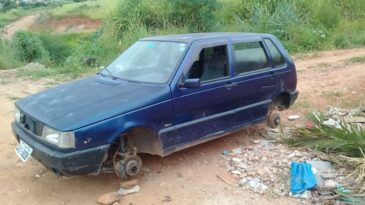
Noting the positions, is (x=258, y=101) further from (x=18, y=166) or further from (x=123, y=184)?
(x=18, y=166)

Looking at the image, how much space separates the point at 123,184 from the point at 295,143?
2195 mm

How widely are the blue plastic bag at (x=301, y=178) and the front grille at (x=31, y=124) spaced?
2.57 metres

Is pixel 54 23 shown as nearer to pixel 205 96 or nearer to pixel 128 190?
pixel 205 96

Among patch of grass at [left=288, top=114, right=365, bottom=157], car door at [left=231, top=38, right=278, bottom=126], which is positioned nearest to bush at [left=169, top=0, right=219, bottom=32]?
car door at [left=231, top=38, right=278, bottom=126]

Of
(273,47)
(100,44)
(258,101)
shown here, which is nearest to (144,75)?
(258,101)

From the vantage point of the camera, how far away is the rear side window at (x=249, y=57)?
16.9ft

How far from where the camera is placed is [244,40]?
5301 millimetres

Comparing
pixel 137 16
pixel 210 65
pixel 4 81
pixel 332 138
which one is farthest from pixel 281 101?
pixel 137 16

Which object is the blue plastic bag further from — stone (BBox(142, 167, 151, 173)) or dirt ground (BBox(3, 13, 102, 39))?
dirt ground (BBox(3, 13, 102, 39))

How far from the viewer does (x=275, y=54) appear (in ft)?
18.7

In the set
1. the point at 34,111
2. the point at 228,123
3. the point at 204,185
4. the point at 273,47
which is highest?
the point at 273,47

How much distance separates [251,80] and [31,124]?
2.62 m

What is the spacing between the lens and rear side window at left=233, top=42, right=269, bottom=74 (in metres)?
5.14

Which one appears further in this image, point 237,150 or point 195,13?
point 195,13
